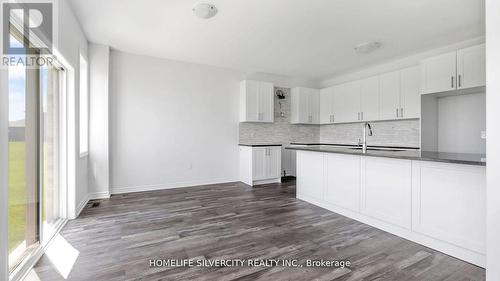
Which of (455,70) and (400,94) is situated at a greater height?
(455,70)

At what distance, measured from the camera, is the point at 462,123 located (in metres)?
3.81

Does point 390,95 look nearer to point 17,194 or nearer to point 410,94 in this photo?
point 410,94

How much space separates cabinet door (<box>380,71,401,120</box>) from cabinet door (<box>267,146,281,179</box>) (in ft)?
7.71

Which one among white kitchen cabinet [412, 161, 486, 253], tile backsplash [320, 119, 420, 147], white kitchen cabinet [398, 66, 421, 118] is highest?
white kitchen cabinet [398, 66, 421, 118]

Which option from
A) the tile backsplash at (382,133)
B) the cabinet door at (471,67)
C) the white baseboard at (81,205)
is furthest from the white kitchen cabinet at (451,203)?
the white baseboard at (81,205)

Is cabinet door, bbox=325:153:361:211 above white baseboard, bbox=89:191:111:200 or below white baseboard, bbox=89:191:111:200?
above

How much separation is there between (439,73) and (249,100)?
3.51 m

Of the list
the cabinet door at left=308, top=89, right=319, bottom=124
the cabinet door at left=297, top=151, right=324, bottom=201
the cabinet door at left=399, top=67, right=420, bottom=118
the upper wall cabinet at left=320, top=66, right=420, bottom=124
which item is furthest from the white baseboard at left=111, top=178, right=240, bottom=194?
the cabinet door at left=399, top=67, right=420, bottom=118

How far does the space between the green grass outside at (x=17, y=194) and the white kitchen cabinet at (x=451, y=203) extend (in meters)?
3.66

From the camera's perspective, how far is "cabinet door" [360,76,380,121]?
482 cm

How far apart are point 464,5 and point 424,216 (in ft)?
8.32

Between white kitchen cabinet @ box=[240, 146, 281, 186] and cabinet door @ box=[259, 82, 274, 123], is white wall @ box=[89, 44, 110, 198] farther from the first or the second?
cabinet door @ box=[259, 82, 274, 123]

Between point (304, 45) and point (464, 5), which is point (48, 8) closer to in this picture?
point (304, 45)

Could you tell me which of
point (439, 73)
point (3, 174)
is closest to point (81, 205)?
point (3, 174)
